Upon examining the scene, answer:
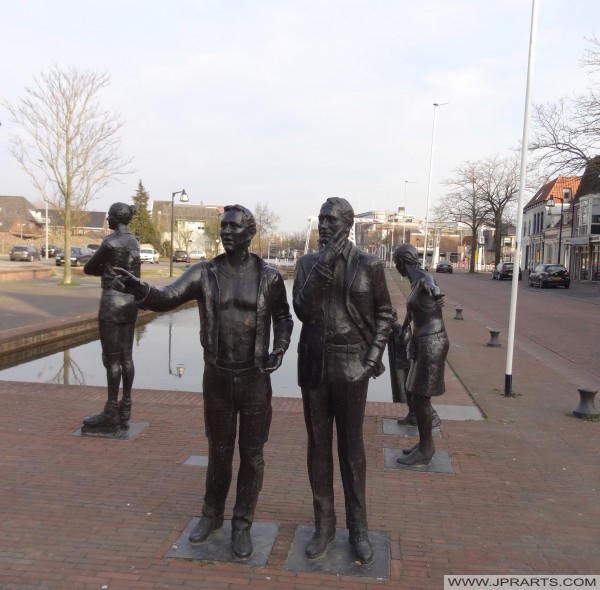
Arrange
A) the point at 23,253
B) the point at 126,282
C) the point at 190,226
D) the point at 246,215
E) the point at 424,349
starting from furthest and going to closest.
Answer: the point at 190,226, the point at 23,253, the point at 424,349, the point at 246,215, the point at 126,282

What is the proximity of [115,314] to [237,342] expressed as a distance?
287 cm

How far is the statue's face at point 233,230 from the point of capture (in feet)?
12.6

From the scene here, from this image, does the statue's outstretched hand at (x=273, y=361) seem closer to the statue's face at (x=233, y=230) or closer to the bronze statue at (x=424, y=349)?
the statue's face at (x=233, y=230)

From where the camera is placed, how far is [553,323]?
1978 cm

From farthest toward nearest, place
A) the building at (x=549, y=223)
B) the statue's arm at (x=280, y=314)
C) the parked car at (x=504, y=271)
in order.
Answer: the building at (x=549, y=223), the parked car at (x=504, y=271), the statue's arm at (x=280, y=314)

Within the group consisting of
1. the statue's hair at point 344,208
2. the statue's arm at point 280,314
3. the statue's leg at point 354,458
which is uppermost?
the statue's hair at point 344,208

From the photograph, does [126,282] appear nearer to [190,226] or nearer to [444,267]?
[444,267]

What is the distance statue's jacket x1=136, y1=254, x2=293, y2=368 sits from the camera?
3862 millimetres

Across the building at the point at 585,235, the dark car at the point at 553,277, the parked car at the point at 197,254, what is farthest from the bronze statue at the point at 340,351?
the parked car at the point at 197,254

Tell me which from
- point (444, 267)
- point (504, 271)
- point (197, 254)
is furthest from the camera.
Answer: point (197, 254)

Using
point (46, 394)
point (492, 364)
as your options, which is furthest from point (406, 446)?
point (492, 364)

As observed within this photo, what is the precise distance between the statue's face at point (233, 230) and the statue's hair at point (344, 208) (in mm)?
556

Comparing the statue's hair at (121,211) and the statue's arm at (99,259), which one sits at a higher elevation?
the statue's hair at (121,211)

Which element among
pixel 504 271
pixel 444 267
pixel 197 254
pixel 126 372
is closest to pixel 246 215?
pixel 126 372
